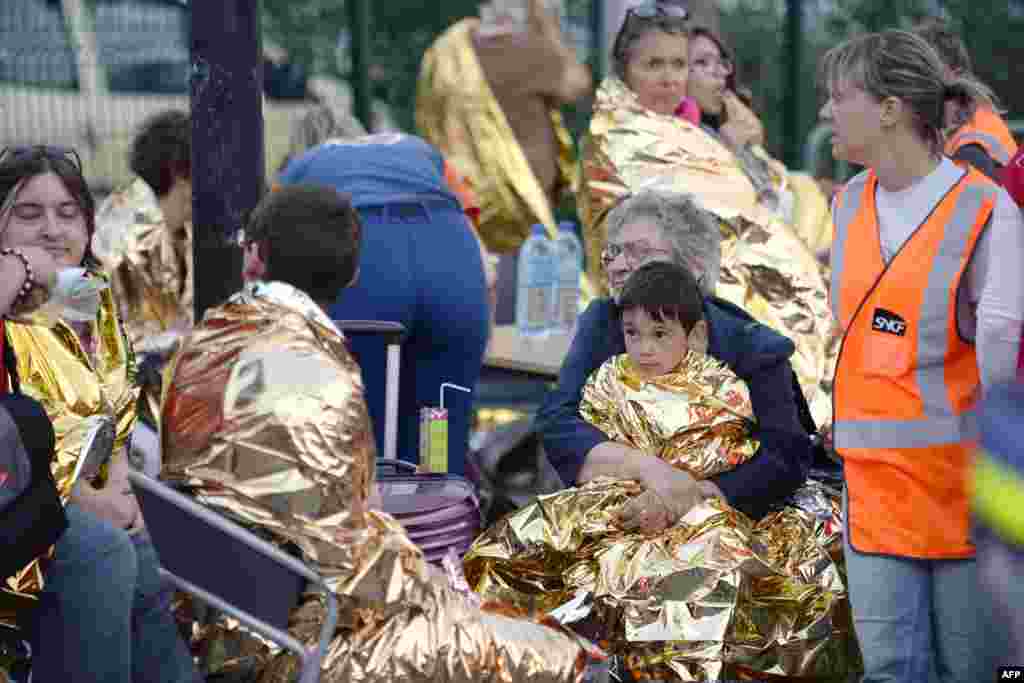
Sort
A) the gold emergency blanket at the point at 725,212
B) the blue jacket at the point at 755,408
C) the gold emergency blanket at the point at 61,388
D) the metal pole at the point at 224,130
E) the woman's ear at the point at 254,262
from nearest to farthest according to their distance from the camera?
the woman's ear at the point at 254,262, the gold emergency blanket at the point at 61,388, the blue jacket at the point at 755,408, the metal pole at the point at 224,130, the gold emergency blanket at the point at 725,212

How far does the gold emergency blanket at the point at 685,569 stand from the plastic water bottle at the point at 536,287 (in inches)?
72.9

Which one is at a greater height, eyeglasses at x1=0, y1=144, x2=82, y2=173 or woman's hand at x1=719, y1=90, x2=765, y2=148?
eyeglasses at x1=0, y1=144, x2=82, y2=173

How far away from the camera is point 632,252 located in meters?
4.35

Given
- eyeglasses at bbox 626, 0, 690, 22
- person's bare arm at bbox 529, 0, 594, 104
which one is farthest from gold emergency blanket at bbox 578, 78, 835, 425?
person's bare arm at bbox 529, 0, 594, 104

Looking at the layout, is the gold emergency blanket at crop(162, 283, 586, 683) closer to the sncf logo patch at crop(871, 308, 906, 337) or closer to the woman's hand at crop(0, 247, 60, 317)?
the woman's hand at crop(0, 247, 60, 317)

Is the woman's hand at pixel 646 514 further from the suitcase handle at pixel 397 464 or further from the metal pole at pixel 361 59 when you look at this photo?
the metal pole at pixel 361 59

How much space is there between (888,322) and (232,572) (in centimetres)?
134

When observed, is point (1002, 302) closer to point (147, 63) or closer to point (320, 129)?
point (320, 129)

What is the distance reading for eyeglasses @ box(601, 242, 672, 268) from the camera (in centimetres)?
432

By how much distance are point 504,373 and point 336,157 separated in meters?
1.15

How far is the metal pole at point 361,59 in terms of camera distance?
7.97m

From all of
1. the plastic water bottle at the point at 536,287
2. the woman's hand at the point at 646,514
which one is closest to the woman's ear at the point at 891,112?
the woman's hand at the point at 646,514

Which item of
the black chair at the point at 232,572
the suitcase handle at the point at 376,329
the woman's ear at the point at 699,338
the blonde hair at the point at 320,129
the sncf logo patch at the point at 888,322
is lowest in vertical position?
the black chair at the point at 232,572

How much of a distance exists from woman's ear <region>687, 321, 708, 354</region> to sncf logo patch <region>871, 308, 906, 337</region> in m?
0.60
